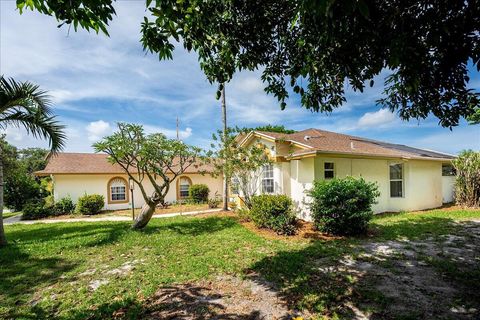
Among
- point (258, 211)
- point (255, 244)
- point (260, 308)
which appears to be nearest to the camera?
point (260, 308)

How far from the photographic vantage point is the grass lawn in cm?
419

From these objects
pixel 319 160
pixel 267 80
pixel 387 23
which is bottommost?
pixel 319 160

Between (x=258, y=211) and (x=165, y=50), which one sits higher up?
(x=165, y=50)

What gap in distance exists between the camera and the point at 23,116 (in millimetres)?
8188

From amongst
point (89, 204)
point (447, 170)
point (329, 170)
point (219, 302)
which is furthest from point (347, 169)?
point (89, 204)

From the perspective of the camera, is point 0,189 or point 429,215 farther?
point 429,215

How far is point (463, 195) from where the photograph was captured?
12.8m

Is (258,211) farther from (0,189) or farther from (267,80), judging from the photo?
(0,189)

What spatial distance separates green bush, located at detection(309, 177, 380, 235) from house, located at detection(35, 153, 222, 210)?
9.15 meters

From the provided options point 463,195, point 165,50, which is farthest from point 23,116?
point 463,195

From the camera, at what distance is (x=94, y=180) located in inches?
682

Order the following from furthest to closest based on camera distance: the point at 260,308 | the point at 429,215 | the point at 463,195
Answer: the point at 463,195, the point at 429,215, the point at 260,308

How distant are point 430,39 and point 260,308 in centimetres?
484

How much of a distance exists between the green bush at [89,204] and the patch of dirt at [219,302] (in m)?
13.5
